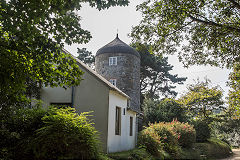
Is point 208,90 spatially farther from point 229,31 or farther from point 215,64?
point 229,31

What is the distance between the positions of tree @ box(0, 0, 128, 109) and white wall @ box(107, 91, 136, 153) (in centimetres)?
568

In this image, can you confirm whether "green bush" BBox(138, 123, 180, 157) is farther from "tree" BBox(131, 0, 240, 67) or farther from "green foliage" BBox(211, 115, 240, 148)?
"green foliage" BBox(211, 115, 240, 148)

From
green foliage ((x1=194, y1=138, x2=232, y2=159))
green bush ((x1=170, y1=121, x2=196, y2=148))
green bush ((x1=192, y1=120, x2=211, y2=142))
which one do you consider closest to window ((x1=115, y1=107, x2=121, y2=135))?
green bush ((x1=170, y1=121, x2=196, y2=148))

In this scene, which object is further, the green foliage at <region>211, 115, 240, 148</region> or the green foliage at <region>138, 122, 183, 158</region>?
the green foliage at <region>211, 115, 240, 148</region>

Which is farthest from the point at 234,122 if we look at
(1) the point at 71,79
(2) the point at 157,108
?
(1) the point at 71,79

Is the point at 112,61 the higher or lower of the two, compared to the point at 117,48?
lower

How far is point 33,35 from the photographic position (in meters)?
6.31

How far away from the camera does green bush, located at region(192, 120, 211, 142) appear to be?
73.6ft

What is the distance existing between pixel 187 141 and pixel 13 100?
15166 millimetres

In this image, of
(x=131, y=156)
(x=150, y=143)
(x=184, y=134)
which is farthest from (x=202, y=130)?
(x=131, y=156)

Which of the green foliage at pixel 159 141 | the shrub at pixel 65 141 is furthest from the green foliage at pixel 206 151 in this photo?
the shrub at pixel 65 141

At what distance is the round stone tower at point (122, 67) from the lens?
82.2 ft

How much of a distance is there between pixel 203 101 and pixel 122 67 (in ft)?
29.2

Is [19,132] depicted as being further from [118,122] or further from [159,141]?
[159,141]
